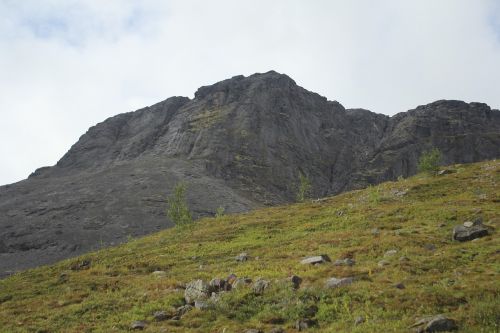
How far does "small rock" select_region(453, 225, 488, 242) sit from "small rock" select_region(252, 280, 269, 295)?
15.3 m

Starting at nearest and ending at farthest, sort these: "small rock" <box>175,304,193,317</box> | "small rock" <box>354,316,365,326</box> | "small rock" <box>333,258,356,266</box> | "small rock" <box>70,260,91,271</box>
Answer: "small rock" <box>354,316,365,326</box>
"small rock" <box>175,304,193,317</box>
"small rock" <box>333,258,356,266</box>
"small rock" <box>70,260,91,271</box>

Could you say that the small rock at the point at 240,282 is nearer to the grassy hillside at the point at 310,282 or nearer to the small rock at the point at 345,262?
the grassy hillside at the point at 310,282

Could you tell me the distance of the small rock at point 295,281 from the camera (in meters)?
25.3

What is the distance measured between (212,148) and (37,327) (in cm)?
17620

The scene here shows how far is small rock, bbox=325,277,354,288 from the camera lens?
24.3 meters

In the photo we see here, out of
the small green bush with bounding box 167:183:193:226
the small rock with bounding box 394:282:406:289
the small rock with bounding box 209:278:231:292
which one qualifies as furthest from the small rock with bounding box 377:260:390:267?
the small green bush with bounding box 167:183:193:226

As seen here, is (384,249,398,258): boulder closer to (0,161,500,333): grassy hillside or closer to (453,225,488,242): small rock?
(0,161,500,333): grassy hillside

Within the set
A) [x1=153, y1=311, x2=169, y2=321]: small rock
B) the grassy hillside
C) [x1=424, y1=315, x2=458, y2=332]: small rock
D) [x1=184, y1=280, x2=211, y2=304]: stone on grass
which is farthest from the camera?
[x1=184, y1=280, x2=211, y2=304]: stone on grass

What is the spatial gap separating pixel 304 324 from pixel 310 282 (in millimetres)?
5422

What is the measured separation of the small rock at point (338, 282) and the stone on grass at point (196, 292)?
630 cm

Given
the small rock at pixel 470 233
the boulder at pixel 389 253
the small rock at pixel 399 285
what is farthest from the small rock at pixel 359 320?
the small rock at pixel 470 233

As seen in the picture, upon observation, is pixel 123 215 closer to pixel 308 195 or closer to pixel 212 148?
pixel 212 148

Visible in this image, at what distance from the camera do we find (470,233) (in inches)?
1307

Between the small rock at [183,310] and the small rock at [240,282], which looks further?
the small rock at [240,282]
